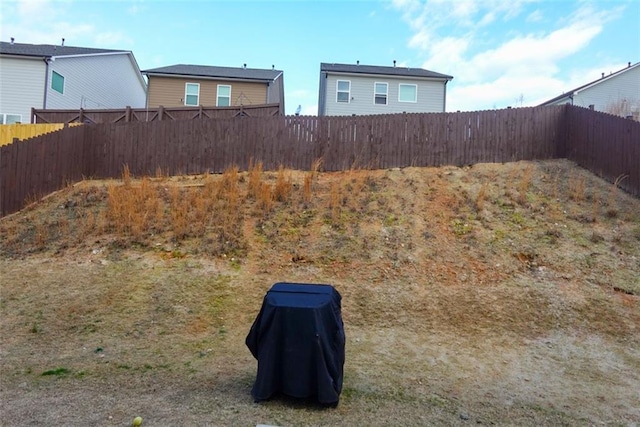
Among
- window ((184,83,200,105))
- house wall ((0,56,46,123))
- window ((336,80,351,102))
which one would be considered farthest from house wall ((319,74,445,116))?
house wall ((0,56,46,123))

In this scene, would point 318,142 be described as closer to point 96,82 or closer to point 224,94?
point 224,94

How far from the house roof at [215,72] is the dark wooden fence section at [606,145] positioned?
14957 millimetres

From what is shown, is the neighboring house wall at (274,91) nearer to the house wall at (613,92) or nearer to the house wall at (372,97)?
the house wall at (372,97)

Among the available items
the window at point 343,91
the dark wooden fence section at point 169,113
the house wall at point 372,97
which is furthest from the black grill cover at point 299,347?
the window at point 343,91

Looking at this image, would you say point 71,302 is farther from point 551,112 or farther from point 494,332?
point 551,112

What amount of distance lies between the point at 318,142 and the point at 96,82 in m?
16.6

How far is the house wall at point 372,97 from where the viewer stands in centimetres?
2105

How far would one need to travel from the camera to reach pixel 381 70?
21.8 meters

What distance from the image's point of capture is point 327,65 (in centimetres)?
2222

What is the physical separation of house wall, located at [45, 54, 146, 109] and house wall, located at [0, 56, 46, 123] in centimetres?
39

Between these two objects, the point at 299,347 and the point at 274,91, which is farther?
the point at 274,91

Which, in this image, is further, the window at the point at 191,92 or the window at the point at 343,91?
the window at the point at 191,92

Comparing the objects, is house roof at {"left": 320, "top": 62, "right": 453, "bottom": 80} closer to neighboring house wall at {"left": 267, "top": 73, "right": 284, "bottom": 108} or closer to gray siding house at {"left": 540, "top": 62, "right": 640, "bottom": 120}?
neighboring house wall at {"left": 267, "top": 73, "right": 284, "bottom": 108}

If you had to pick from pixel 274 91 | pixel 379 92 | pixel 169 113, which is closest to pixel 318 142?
pixel 169 113
